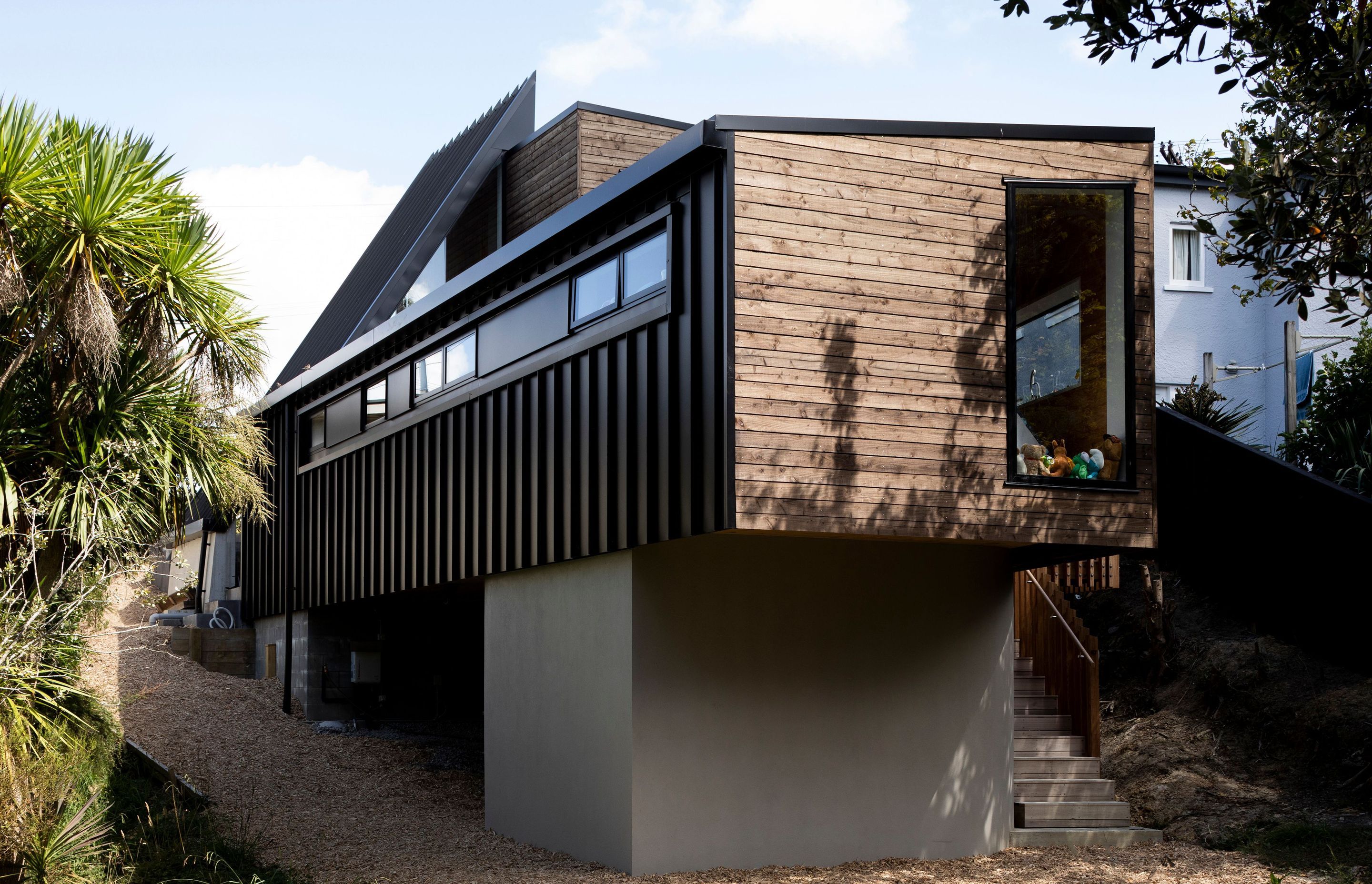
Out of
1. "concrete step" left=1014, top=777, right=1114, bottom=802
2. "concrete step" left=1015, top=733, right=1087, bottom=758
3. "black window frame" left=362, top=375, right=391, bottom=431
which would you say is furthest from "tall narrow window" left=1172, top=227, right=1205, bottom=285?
"black window frame" left=362, top=375, right=391, bottom=431

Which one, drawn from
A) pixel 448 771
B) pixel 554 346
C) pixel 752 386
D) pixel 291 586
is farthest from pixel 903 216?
pixel 291 586

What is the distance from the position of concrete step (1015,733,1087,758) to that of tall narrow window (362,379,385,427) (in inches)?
308

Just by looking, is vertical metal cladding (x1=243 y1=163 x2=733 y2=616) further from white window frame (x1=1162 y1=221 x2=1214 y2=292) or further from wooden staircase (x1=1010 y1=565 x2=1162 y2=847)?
white window frame (x1=1162 y1=221 x2=1214 y2=292)

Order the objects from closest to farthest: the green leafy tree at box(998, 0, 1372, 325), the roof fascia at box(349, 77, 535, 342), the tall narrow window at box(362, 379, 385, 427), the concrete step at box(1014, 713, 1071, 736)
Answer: the green leafy tree at box(998, 0, 1372, 325), the concrete step at box(1014, 713, 1071, 736), the tall narrow window at box(362, 379, 385, 427), the roof fascia at box(349, 77, 535, 342)

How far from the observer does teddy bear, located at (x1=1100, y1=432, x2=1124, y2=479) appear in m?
9.15

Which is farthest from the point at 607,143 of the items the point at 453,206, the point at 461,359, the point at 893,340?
the point at 893,340

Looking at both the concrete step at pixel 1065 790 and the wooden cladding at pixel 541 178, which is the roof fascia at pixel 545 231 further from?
the concrete step at pixel 1065 790

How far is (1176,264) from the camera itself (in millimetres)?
19812

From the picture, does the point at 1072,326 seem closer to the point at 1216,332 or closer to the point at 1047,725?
the point at 1047,725

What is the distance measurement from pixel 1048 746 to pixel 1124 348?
14.6 ft

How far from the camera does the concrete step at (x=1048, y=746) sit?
11.8 metres

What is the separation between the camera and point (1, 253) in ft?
35.1

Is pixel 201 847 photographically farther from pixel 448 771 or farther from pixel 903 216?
pixel 903 216

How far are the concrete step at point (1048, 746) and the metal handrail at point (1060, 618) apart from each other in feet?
2.55
